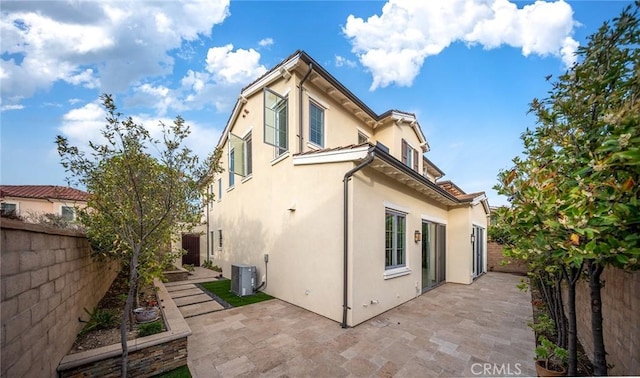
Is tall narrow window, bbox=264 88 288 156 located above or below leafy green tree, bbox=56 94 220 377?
above

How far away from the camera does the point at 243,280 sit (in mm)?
8523

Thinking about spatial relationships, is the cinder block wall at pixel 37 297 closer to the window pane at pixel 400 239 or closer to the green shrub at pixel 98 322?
the green shrub at pixel 98 322

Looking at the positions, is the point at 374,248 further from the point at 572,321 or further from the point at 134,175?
the point at 134,175

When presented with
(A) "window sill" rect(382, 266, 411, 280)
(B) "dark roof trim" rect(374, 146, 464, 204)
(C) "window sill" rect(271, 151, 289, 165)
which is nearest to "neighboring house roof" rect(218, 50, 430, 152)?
(C) "window sill" rect(271, 151, 289, 165)

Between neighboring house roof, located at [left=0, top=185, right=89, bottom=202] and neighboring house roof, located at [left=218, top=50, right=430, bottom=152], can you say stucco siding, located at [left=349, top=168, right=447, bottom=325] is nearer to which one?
neighboring house roof, located at [left=218, top=50, right=430, bottom=152]

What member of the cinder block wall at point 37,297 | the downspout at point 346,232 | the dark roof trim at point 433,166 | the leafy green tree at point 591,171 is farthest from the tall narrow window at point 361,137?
the cinder block wall at point 37,297

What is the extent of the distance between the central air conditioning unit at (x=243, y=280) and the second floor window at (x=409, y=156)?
8.18 metres

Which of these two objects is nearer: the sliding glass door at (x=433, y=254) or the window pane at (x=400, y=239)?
the window pane at (x=400, y=239)

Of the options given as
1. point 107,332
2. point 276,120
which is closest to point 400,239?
point 276,120

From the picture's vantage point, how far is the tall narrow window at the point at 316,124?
846 centimetres

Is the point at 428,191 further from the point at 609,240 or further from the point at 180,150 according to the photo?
the point at 180,150

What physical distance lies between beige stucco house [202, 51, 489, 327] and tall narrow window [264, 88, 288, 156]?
36mm

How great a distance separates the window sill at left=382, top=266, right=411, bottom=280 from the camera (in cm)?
714

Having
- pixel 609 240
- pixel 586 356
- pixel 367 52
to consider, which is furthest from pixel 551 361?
pixel 367 52
